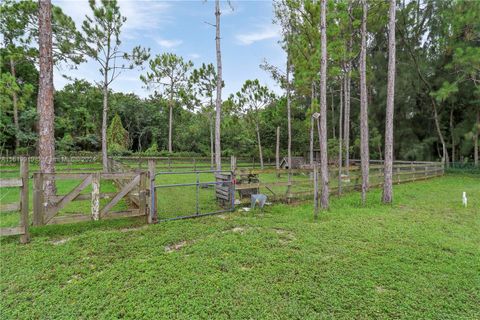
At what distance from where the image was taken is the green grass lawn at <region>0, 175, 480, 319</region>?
93.8 inches

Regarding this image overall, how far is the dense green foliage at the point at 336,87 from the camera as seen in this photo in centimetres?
1252

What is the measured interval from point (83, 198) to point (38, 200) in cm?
62

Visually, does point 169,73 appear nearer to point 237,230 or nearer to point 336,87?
point 336,87

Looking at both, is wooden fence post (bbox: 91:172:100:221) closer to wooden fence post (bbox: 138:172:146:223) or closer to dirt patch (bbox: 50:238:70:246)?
dirt patch (bbox: 50:238:70:246)

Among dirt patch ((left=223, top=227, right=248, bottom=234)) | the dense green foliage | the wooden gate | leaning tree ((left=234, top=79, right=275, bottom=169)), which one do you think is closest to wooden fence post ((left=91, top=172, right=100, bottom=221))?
the wooden gate

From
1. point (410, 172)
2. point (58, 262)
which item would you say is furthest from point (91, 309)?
point (410, 172)

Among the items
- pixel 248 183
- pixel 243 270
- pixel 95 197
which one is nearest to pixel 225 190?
pixel 248 183

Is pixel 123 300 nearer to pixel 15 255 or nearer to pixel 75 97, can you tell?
pixel 15 255

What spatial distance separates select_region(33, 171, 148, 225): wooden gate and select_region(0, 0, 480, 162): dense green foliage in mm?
6890

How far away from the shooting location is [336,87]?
22.4 meters

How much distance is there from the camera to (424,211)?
6.47 metres

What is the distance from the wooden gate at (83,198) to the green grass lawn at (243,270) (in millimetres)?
298

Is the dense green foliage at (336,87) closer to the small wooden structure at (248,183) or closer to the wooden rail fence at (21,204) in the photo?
the small wooden structure at (248,183)

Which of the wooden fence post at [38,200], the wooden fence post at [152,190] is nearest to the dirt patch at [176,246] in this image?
the wooden fence post at [152,190]
